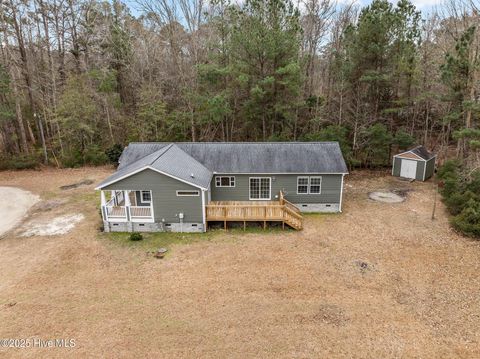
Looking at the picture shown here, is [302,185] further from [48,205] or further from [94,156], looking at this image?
[94,156]

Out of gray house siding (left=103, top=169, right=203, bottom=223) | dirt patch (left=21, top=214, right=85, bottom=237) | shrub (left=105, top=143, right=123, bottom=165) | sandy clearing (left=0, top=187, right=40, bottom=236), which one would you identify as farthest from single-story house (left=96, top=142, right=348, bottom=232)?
shrub (left=105, top=143, right=123, bottom=165)

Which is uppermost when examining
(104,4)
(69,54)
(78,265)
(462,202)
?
(104,4)

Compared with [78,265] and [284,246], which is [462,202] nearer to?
[284,246]

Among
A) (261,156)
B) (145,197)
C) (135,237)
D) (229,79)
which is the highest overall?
(229,79)

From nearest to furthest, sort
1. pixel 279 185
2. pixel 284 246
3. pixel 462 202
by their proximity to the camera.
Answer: pixel 284 246 → pixel 462 202 → pixel 279 185

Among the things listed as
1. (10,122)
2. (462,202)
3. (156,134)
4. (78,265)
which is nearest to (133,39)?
(156,134)

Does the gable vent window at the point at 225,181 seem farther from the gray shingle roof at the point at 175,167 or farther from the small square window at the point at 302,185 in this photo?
the small square window at the point at 302,185

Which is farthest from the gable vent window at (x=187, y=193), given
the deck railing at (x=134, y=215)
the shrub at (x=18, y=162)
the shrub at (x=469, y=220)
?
the shrub at (x=18, y=162)

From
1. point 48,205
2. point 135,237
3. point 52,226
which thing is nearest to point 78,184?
point 48,205
